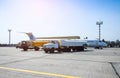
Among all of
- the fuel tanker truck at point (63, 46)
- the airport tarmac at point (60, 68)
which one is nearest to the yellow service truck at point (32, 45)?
the fuel tanker truck at point (63, 46)

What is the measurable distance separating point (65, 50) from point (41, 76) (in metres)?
26.1

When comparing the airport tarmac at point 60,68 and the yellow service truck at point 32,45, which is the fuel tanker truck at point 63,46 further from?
the airport tarmac at point 60,68

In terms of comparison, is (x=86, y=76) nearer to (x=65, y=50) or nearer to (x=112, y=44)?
(x=65, y=50)

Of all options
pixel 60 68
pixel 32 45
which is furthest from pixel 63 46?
pixel 60 68

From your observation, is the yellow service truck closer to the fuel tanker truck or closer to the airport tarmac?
the fuel tanker truck

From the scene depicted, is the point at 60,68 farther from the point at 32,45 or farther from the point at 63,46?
the point at 32,45

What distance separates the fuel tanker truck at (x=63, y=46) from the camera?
106ft

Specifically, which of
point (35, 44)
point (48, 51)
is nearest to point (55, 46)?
point (48, 51)

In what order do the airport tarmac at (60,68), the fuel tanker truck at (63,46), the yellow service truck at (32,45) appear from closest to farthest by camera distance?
the airport tarmac at (60,68) → the fuel tanker truck at (63,46) → the yellow service truck at (32,45)

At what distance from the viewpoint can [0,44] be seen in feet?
308

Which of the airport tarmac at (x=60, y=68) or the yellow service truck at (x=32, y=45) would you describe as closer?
the airport tarmac at (x=60, y=68)

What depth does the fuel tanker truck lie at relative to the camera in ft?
106

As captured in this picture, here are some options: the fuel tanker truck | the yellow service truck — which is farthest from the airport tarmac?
the yellow service truck

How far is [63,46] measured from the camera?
3569cm
